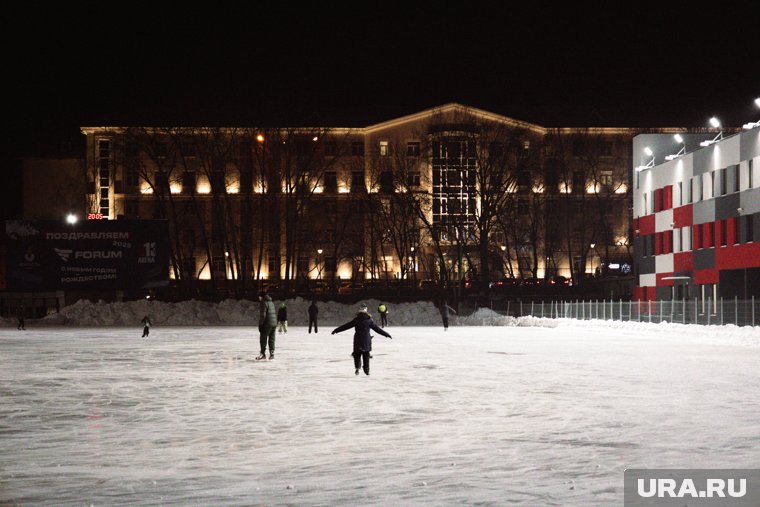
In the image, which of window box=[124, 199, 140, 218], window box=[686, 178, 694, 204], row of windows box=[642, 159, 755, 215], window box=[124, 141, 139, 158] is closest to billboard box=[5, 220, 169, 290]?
window box=[124, 141, 139, 158]

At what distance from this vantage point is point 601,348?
3334cm

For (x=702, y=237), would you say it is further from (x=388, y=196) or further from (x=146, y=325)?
(x=146, y=325)

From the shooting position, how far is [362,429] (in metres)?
13.0

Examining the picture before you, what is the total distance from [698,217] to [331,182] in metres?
47.2

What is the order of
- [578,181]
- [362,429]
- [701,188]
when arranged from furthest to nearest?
1. [578,181]
2. [701,188]
3. [362,429]

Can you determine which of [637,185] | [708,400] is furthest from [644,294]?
A: [708,400]

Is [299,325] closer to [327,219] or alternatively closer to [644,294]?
[644,294]

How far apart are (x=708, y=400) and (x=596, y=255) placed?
266 ft

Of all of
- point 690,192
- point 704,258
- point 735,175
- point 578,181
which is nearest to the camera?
point 735,175

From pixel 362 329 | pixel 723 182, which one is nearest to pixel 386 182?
pixel 723 182

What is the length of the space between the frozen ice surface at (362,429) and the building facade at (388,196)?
1924 inches

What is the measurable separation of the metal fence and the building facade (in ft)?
33.8

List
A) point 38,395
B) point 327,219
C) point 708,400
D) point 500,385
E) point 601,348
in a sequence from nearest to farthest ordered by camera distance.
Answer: point 708,400
point 38,395
point 500,385
point 601,348
point 327,219

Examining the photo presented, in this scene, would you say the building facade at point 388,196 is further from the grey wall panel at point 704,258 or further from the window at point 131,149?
the grey wall panel at point 704,258
